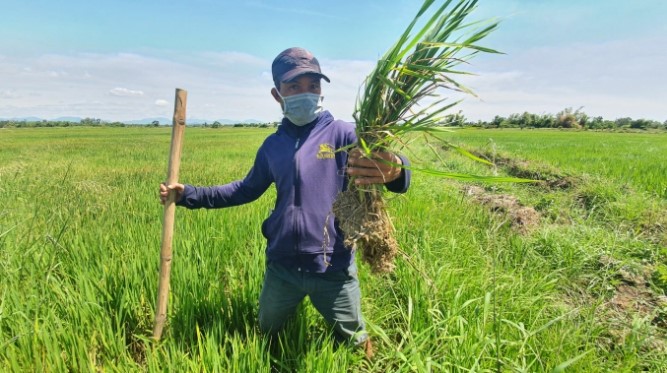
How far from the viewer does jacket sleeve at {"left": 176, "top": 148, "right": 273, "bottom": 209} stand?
200cm

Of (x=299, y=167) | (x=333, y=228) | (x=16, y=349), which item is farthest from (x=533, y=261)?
(x=16, y=349)

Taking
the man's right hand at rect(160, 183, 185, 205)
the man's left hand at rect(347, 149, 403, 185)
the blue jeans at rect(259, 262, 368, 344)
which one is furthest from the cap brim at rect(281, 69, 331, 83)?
the blue jeans at rect(259, 262, 368, 344)

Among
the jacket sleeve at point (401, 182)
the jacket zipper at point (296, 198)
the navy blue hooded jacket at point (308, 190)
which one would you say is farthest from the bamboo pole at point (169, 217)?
the jacket sleeve at point (401, 182)

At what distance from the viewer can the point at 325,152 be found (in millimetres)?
1815

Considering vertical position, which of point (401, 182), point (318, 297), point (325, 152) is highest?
point (325, 152)

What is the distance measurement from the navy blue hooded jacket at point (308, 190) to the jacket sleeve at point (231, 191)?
16 millimetres

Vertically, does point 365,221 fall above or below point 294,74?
below

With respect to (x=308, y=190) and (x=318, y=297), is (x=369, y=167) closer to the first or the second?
(x=308, y=190)

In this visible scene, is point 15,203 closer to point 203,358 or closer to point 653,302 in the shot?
point 203,358

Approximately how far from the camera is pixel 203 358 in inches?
63.2

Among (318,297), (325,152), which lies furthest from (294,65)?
(318,297)

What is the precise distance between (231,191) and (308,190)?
23.0 inches

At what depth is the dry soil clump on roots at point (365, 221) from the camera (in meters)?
1.50

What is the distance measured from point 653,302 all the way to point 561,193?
425cm
